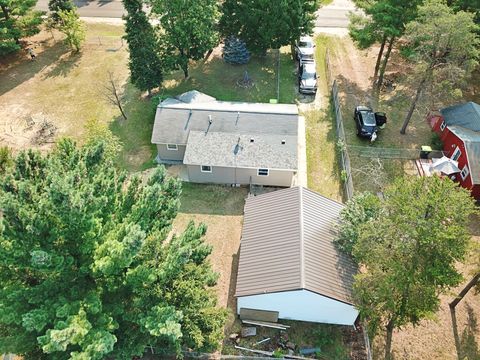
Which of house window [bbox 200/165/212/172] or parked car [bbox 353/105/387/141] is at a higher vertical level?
parked car [bbox 353/105/387/141]

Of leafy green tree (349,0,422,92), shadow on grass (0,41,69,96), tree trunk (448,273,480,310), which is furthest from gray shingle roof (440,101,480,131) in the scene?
shadow on grass (0,41,69,96)

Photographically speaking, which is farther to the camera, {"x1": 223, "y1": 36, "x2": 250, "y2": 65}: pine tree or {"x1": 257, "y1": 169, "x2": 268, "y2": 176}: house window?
{"x1": 223, "y1": 36, "x2": 250, "y2": 65}: pine tree

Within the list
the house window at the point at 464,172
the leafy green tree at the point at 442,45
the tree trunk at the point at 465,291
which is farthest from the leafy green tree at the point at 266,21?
the tree trunk at the point at 465,291

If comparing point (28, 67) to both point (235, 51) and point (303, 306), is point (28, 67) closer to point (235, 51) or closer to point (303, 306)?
point (235, 51)

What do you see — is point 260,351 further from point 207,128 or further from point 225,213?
point 207,128

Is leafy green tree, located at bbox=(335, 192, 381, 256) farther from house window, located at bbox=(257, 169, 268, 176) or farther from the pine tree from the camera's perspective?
the pine tree

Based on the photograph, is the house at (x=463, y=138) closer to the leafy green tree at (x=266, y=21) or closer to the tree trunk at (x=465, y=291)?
the tree trunk at (x=465, y=291)

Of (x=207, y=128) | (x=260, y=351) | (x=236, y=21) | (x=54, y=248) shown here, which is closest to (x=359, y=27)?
(x=236, y=21)
